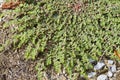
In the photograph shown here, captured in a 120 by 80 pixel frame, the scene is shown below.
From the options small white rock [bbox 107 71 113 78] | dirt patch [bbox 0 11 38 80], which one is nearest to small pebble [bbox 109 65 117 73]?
small white rock [bbox 107 71 113 78]

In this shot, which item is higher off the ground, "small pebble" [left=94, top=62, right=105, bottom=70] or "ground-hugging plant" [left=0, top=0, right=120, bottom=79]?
"ground-hugging plant" [left=0, top=0, right=120, bottom=79]

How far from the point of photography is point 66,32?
4.08m

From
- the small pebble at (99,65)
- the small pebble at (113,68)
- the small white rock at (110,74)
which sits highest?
the small pebble at (99,65)

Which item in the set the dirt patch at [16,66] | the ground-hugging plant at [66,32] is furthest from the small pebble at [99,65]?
the dirt patch at [16,66]

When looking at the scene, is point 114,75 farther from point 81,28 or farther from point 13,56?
point 13,56

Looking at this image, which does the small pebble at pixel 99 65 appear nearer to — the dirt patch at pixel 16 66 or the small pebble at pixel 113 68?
the small pebble at pixel 113 68

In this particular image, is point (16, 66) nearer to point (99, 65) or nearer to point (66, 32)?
point (66, 32)

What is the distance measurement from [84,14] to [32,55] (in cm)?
87

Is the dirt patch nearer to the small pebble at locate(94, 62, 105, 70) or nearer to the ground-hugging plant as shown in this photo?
the ground-hugging plant

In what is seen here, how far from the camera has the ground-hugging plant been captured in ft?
12.7

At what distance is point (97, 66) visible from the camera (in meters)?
3.88

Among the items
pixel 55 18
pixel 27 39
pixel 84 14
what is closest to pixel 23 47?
pixel 27 39

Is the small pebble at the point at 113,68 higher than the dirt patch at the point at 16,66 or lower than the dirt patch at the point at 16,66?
lower

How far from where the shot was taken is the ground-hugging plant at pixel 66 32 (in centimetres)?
386
